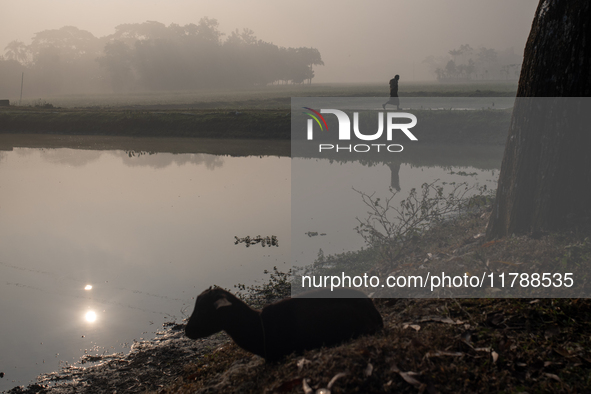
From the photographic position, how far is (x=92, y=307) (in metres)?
6.60

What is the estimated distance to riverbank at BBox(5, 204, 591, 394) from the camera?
3.35 metres

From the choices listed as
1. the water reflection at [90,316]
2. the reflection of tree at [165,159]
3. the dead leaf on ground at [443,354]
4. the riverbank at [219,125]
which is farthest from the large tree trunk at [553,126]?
the riverbank at [219,125]

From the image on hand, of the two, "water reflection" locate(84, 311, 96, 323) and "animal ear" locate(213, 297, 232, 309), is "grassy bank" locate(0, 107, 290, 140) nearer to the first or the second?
"water reflection" locate(84, 311, 96, 323)

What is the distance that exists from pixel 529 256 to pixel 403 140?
73.7 ft

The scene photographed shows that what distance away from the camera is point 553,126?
6289mm

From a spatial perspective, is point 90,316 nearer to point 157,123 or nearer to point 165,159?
point 165,159

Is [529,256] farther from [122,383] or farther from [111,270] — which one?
[111,270]

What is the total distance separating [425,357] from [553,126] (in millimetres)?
4198

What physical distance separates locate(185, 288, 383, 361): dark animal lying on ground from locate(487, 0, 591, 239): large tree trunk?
3557 mm

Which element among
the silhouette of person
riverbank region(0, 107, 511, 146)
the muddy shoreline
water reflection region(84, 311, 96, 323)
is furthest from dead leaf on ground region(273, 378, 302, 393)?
riverbank region(0, 107, 511, 146)

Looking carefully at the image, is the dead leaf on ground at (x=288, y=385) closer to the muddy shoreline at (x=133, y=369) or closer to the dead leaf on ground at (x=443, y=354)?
the dead leaf on ground at (x=443, y=354)

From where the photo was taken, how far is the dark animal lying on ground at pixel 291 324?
4.14 m

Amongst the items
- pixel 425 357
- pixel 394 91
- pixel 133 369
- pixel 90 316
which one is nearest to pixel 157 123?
pixel 394 91

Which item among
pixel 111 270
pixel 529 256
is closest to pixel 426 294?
pixel 529 256
